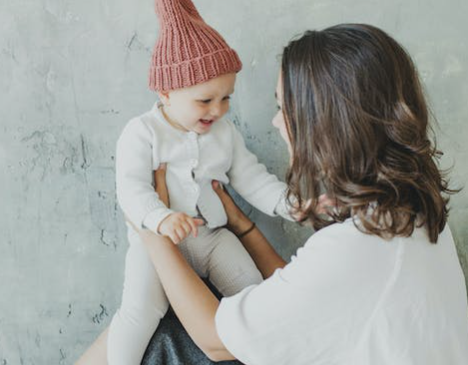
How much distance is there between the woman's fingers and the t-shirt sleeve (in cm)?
39

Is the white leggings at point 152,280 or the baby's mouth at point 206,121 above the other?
the baby's mouth at point 206,121

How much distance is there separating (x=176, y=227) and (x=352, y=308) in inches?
16.3

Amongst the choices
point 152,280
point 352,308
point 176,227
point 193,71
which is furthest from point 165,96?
point 352,308

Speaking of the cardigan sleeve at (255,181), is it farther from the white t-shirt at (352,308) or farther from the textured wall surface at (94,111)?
the white t-shirt at (352,308)

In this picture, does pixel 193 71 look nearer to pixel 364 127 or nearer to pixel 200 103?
pixel 200 103

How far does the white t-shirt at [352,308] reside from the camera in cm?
94

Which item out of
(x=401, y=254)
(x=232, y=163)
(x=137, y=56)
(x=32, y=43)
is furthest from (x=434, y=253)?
(x=32, y=43)

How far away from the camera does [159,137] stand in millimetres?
1318

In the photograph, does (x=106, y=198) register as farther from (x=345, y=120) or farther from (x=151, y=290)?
(x=345, y=120)

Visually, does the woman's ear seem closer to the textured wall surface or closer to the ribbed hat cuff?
the ribbed hat cuff

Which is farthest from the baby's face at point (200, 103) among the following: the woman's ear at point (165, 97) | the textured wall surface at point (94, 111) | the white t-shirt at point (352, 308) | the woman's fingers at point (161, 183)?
the white t-shirt at point (352, 308)

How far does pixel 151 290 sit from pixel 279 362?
0.39 m

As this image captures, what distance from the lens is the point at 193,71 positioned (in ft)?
4.05

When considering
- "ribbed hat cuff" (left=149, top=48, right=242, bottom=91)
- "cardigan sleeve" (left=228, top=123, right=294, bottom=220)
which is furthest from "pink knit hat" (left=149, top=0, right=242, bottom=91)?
"cardigan sleeve" (left=228, top=123, right=294, bottom=220)
